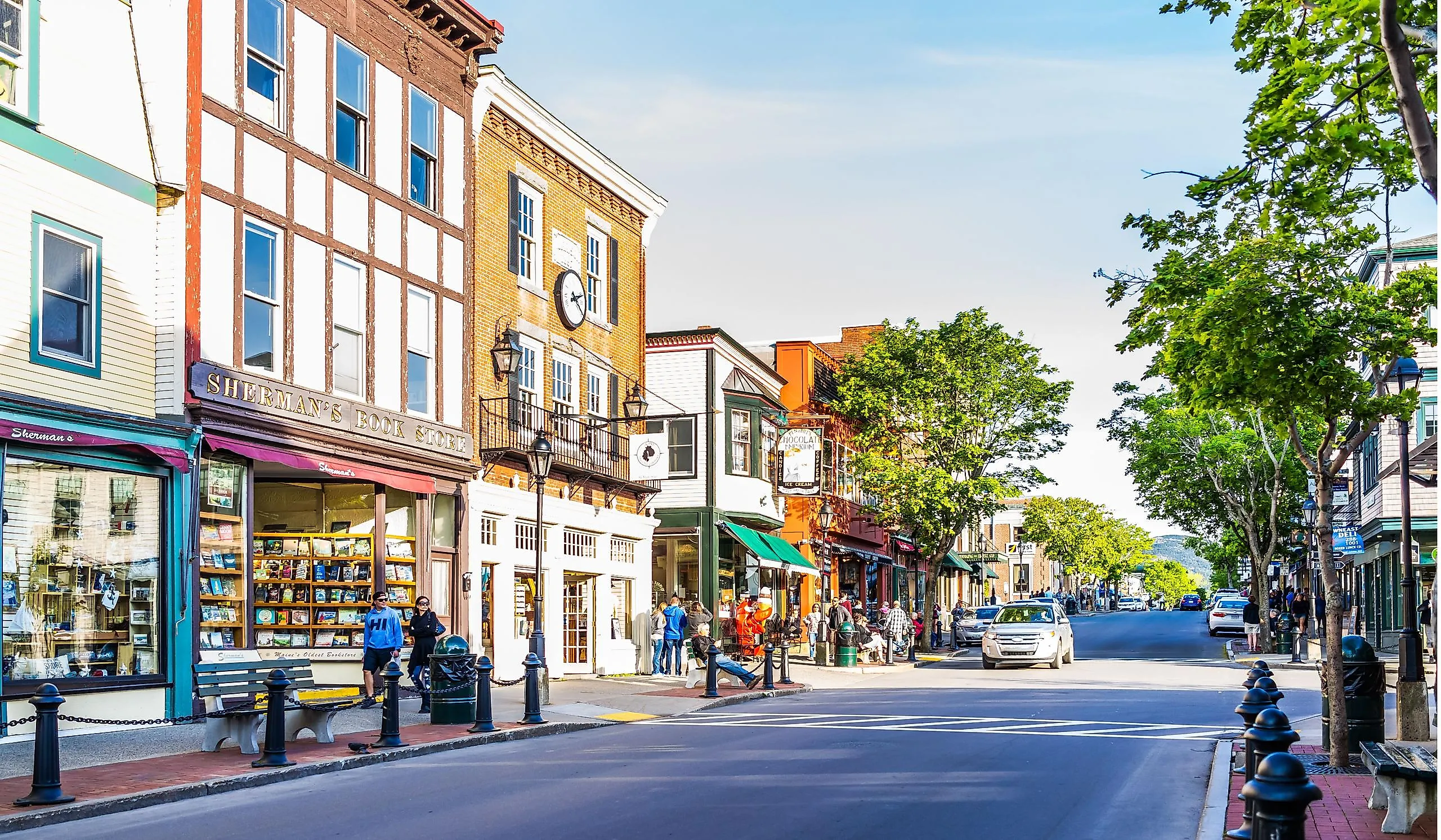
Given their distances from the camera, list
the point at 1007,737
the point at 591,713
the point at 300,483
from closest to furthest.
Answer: the point at 1007,737 < the point at 591,713 < the point at 300,483

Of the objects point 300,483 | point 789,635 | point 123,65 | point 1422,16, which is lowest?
point 789,635

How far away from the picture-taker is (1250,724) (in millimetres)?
12992

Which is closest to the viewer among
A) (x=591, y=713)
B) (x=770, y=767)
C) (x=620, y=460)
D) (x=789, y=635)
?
(x=770, y=767)

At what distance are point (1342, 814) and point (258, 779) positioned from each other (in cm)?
867

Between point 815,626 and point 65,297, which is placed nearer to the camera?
point 65,297

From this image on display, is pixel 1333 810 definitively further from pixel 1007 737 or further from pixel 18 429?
pixel 18 429

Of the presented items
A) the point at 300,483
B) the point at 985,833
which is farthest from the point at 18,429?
the point at 985,833

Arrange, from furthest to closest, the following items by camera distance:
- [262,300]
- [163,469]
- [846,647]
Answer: [846,647] → [262,300] → [163,469]

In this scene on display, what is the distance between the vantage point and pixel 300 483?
74.2 ft

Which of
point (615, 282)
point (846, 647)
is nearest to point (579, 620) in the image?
point (615, 282)

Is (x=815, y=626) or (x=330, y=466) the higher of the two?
(x=330, y=466)

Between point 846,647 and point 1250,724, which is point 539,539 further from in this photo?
point 846,647

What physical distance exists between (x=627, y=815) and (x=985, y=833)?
2586 millimetres

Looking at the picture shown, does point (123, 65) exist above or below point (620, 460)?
above
